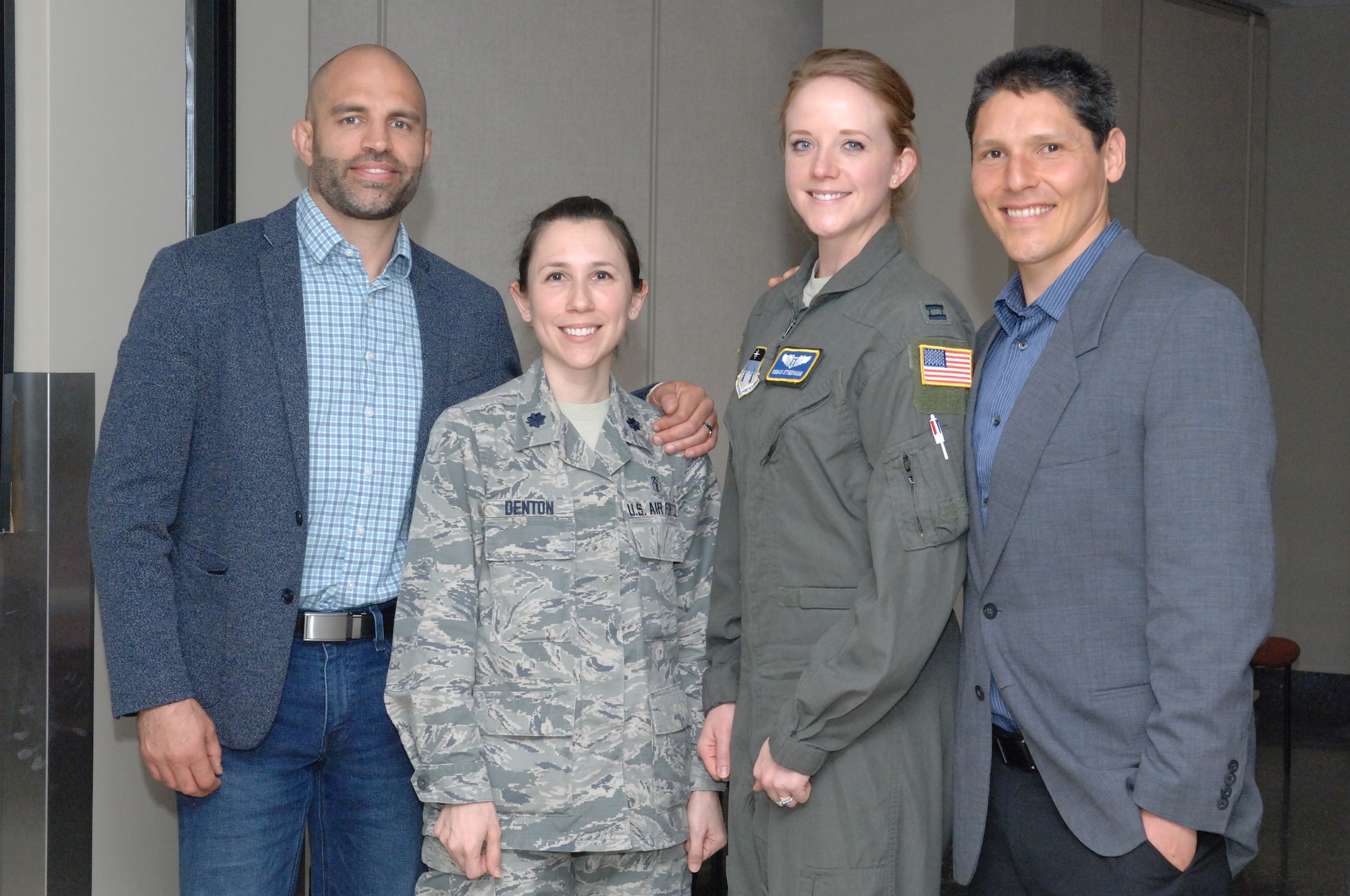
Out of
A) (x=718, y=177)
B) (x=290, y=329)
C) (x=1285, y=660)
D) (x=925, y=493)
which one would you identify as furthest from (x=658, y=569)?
(x=1285, y=660)

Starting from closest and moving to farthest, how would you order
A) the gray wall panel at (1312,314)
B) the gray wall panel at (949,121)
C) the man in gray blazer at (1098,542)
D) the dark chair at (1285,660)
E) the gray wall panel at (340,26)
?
the man in gray blazer at (1098,542) → the gray wall panel at (340,26) → the gray wall panel at (949,121) → the dark chair at (1285,660) → the gray wall panel at (1312,314)

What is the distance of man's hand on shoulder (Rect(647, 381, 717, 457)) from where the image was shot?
215 cm

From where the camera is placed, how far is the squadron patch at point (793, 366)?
1.84 m

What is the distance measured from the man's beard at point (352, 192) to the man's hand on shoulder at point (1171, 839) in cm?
169

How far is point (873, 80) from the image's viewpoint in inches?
74.5

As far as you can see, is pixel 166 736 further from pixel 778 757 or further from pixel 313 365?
pixel 778 757

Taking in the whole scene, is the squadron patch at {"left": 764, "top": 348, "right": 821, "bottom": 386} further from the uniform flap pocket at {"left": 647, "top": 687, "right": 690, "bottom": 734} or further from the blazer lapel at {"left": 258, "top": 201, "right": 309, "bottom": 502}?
the blazer lapel at {"left": 258, "top": 201, "right": 309, "bottom": 502}

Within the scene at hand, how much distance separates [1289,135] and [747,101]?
320cm

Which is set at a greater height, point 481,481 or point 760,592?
point 481,481

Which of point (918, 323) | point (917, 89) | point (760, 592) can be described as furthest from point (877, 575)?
point (917, 89)

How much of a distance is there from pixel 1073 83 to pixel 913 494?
64 centimetres

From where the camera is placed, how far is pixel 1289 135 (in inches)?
237

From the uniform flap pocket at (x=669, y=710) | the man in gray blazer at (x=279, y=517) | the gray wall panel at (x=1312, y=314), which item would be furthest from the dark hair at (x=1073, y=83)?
the gray wall panel at (x=1312, y=314)

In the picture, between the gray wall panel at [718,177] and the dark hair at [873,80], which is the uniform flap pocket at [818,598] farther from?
the gray wall panel at [718,177]
